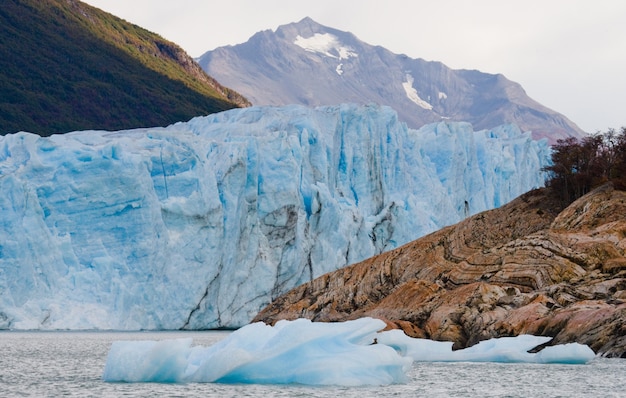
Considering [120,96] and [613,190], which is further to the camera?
[120,96]

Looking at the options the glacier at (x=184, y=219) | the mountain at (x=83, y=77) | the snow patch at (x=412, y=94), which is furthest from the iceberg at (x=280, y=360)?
the snow patch at (x=412, y=94)

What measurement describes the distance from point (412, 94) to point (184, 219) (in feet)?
367

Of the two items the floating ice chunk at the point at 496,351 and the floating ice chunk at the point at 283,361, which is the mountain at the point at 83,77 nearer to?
the floating ice chunk at the point at 496,351

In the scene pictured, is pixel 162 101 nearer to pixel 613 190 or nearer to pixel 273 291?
pixel 273 291

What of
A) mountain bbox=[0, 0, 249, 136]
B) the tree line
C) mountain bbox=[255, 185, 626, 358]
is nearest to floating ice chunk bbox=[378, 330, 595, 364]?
mountain bbox=[255, 185, 626, 358]

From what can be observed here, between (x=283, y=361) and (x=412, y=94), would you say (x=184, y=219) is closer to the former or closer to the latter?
(x=283, y=361)

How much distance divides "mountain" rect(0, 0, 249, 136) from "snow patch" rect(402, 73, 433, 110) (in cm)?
7252

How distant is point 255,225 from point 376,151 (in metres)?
10.4

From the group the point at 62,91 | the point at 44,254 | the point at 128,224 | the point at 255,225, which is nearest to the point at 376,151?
the point at 255,225

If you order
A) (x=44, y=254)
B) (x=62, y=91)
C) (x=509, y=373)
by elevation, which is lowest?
(x=509, y=373)

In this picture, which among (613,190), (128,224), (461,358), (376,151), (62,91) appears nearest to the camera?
(461,358)

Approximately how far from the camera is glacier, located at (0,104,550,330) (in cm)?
3653

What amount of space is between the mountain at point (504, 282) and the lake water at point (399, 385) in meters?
2.31

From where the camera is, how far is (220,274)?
39469 mm
